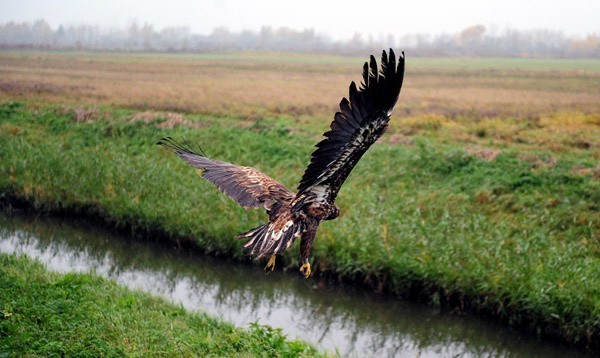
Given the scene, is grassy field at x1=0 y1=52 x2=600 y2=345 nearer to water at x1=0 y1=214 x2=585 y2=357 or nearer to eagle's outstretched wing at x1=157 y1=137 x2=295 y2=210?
water at x1=0 y1=214 x2=585 y2=357

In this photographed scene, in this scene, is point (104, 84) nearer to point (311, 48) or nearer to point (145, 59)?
point (145, 59)

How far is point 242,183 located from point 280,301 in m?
4.62

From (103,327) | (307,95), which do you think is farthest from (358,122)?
(307,95)

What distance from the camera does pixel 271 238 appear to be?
17.7 feet

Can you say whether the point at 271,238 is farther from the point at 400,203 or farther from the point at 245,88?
the point at 245,88

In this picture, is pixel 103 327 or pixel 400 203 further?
pixel 400 203

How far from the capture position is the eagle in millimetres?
4922

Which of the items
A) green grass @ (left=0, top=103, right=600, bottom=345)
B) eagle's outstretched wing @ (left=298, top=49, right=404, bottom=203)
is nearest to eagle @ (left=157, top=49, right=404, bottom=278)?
eagle's outstretched wing @ (left=298, top=49, right=404, bottom=203)

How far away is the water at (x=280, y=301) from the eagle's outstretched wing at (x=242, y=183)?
3.20 meters

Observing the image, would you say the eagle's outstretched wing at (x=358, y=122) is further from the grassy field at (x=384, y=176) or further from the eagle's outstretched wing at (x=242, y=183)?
the grassy field at (x=384, y=176)

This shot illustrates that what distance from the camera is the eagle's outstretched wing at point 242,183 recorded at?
20.4 feet

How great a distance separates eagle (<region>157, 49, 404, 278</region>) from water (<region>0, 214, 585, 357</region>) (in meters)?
3.85

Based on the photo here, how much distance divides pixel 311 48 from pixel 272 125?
35.3m

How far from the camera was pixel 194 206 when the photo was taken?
43.2ft
